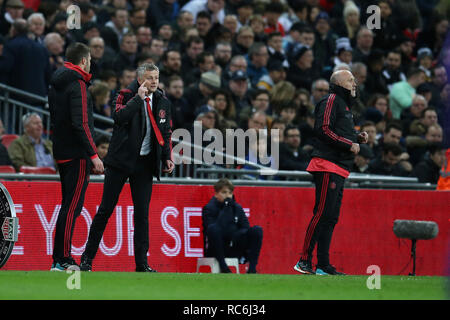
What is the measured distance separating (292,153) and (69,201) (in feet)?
19.6

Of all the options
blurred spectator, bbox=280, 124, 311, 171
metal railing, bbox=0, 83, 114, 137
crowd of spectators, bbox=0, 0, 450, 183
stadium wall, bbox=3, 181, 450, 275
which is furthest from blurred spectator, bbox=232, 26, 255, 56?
stadium wall, bbox=3, 181, 450, 275

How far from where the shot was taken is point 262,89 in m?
18.1

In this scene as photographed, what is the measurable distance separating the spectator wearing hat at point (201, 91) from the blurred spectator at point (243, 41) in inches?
88.9

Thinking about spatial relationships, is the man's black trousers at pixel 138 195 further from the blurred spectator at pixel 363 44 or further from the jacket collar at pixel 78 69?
the blurred spectator at pixel 363 44

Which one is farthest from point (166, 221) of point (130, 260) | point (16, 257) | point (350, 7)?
point (350, 7)

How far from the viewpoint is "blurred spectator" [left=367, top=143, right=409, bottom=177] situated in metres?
17.1

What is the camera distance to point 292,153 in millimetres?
16406

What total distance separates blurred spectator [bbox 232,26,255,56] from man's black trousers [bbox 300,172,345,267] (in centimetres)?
834

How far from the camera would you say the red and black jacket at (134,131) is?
11352 mm

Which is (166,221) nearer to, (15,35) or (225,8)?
(15,35)

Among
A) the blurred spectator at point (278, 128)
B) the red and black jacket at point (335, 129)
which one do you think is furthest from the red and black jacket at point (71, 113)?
the blurred spectator at point (278, 128)

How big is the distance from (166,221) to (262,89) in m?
4.77

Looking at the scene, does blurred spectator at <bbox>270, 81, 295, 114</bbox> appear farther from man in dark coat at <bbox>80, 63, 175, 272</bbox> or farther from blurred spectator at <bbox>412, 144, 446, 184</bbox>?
man in dark coat at <bbox>80, 63, 175, 272</bbox>

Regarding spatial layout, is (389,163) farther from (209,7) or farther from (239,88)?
(209,7)
